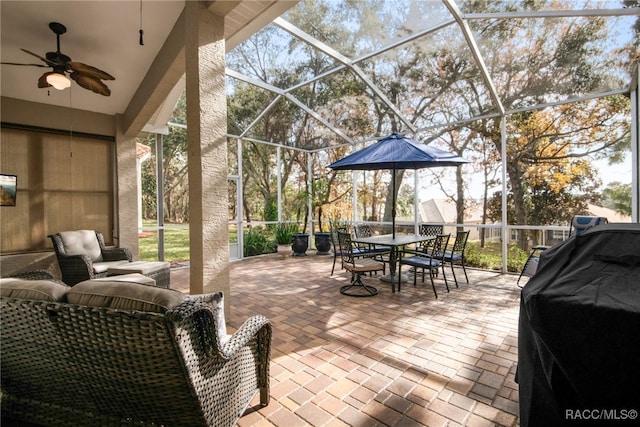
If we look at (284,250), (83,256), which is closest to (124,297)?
(83,256)

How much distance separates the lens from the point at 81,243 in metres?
4.61

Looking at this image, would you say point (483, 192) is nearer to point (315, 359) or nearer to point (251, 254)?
point (251, 254)

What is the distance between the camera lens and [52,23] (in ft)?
10.5

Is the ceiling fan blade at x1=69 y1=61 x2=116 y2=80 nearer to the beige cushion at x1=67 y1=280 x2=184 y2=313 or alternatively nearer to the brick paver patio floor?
the beige cushion at x1=67 y1=280 x2=184 y2=313

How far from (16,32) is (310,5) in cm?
354

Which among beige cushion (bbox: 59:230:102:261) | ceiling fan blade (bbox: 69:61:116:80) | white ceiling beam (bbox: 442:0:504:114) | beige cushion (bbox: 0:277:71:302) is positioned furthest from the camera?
beige cushion (bbox: 59:230:102:261)

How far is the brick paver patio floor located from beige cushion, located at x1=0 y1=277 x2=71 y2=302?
1.23 metres

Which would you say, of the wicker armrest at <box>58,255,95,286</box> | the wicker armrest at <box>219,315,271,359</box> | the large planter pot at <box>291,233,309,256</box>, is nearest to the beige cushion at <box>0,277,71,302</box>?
the wicker armrest at <box>219,315,271,359</box>

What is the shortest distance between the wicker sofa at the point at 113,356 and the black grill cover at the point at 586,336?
1439 millimetres

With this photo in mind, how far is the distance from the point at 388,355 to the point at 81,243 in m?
4.76

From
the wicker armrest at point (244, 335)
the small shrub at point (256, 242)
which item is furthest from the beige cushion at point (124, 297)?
the small shrub at point (256, 242)

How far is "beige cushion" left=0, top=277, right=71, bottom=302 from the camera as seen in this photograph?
137 centimetres

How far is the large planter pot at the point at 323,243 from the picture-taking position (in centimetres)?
821

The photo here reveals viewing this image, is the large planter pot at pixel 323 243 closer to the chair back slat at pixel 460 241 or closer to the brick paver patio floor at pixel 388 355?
the brick paver patio floor at pixel 388 355
